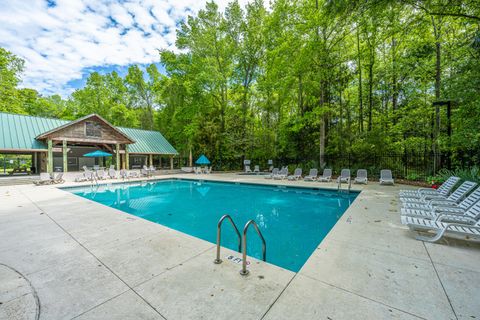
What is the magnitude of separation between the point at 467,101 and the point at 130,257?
39.5 ft

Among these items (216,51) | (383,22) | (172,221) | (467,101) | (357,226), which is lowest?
(172,221)

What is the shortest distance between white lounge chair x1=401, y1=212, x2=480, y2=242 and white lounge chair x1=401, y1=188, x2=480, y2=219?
0.27 metres

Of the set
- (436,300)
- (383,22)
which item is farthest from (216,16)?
(436,300)

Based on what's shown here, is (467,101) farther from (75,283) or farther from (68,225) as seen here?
(68,225)

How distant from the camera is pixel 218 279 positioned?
247 centimetres

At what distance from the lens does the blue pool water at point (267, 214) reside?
457cm

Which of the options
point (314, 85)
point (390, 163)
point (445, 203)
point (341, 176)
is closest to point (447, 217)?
point (445, 203)

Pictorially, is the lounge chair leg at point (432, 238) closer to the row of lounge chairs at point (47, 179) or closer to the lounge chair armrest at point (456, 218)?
the lounge chair armrest at point (456, 218)

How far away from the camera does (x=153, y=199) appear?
9758mm

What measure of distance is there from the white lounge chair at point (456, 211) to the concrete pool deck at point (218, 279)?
1.54 ft

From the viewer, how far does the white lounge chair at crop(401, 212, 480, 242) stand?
3.36m

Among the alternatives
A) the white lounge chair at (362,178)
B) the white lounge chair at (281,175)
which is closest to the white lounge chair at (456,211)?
the white lounge chair at (362,178)

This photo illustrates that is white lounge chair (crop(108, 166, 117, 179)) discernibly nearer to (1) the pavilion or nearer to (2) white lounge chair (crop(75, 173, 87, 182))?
(2) white lounge chair (crop(75, 173, 87, 182))

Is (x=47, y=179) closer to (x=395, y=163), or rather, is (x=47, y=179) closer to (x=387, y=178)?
(x=387, y=178)
